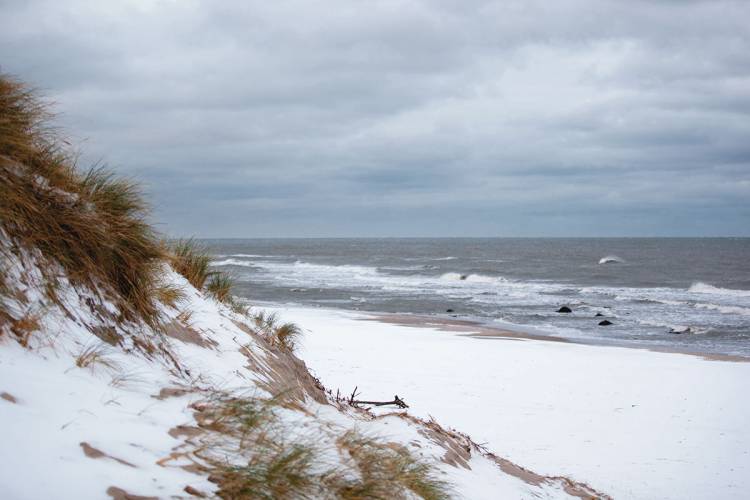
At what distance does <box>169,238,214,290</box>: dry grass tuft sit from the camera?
6234 millimetres

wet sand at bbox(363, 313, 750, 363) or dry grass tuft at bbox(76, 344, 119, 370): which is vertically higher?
dry grass tuft at bbox(76, 344, 119, 370)

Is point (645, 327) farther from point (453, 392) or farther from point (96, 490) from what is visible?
point (96, 490)

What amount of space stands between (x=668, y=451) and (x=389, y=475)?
676cm

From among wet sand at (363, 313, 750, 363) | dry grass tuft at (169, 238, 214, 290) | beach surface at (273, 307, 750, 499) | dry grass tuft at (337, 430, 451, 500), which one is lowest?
wet sand at (363, 313, 750, 363)

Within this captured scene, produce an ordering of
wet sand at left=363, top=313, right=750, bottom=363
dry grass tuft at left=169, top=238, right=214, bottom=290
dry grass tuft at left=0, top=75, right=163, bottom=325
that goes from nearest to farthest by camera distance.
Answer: dry grass tuft at left=0, top=75, right=163, bottom=325, dry grass tuft at left=169, top=238, right=214, bottom=290, wet sand at left=363, top=313, right=750, bottom=363

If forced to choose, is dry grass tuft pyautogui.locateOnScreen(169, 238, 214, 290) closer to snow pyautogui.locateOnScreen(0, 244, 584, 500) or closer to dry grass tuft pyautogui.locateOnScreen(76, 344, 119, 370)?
snow pyautogui.locateOnScreen(0, 244, 584, 500)

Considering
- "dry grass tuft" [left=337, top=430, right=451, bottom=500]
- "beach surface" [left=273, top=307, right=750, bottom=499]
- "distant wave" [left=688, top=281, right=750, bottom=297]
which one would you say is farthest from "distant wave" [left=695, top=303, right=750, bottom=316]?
"dry grass tuft" [left=337, top=430, right=451, bottom=500]

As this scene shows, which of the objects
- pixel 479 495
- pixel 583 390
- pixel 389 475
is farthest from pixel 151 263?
pixel 583 390

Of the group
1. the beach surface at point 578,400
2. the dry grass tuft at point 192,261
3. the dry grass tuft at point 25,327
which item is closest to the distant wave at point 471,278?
the beach surface at point 578,400

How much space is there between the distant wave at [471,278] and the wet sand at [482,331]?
21881 mm

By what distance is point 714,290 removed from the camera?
4172 cm

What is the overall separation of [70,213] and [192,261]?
284 centimetres

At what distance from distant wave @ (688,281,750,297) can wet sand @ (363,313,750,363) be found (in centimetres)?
2176

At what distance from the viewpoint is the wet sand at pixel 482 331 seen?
63.0 ft
